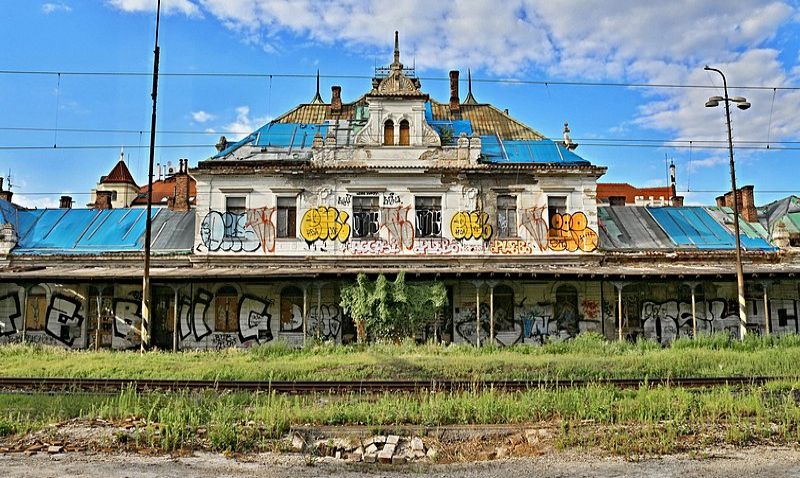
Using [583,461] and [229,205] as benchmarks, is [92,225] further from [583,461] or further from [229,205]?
[583,461]

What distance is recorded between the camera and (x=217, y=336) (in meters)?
23.2

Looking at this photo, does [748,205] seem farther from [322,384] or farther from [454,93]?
[322,384]

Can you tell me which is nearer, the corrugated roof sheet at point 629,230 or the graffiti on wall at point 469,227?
the graffiti on wall at point 469,227

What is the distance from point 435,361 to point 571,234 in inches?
412

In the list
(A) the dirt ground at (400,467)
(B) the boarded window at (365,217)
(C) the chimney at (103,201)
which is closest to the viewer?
(A) the dirt ground at (400,467)

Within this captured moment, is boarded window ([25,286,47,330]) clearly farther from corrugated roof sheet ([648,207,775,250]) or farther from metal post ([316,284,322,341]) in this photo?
corrugated roof sheet ([648,207,775,250])

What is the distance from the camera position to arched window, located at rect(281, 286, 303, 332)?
76.2 feet

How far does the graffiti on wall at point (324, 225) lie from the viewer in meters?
24.0

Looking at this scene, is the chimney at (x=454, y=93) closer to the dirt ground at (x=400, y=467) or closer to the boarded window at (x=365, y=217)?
Answer: the boarded window at (x=365, y=217)

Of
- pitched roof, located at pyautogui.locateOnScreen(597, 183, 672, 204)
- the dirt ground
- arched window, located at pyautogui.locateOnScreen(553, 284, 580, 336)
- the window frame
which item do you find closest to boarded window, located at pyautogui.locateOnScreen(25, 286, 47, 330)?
the dirt ground

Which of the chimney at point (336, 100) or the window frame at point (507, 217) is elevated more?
the chimney at point (336, 100)

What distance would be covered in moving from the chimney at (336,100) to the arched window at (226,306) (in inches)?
437

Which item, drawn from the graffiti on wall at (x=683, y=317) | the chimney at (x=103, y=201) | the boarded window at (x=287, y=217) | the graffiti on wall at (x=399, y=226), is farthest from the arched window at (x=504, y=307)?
the chimney at (x=103, y=201)

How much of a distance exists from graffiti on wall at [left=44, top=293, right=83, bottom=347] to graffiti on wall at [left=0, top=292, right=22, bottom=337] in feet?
3.60
